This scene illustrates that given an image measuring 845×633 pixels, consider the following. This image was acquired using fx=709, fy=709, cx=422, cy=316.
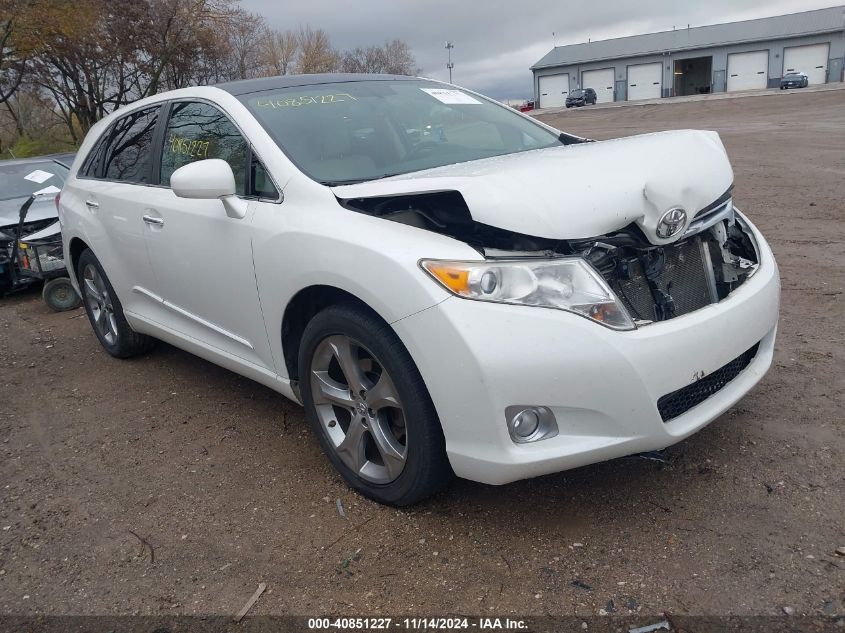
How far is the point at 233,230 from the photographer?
10.5 ft

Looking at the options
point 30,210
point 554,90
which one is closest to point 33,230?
point 30,210

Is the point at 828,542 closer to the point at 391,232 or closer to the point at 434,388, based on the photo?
the point at 434,388

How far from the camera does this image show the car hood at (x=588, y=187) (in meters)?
2.34

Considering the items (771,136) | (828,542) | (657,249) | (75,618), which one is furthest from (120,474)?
(771,136)

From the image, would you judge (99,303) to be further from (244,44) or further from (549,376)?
(244,44)

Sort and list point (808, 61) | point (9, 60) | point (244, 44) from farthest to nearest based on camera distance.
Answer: point (808, 61), point (244, 44), point (9, 60)

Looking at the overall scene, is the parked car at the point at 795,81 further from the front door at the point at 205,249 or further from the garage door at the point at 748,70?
the front door at the point at 205,249

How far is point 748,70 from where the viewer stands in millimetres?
55688

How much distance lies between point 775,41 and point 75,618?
62.2 meters

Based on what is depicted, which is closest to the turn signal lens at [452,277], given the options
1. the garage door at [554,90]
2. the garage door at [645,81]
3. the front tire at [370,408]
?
the front tire at [370,408]

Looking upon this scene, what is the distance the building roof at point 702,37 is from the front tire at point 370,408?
60.7m

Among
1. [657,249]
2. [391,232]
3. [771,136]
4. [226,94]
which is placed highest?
[226,94]

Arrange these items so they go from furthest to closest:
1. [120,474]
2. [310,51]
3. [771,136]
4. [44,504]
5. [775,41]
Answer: [775,41], [310,51], [771,136], [120,474], [44,504]

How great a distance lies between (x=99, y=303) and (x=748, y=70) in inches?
2401
